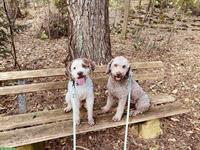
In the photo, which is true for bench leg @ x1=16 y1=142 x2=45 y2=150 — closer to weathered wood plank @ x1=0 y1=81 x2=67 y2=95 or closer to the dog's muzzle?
weathered wood plank @ x1=0 y1=81 x2=67 y2=95

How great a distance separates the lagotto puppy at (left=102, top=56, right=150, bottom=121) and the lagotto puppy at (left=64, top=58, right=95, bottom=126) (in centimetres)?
26

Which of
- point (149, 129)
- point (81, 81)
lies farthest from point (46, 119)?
point (149, 129)

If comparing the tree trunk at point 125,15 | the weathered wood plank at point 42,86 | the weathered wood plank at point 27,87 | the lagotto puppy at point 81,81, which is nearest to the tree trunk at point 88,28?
the weathered wood plank at point 42,86

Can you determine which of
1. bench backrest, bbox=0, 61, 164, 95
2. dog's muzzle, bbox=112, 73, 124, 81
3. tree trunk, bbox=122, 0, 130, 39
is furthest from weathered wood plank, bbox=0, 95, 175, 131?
tree trunk, bbox=122, 0, 130, 39

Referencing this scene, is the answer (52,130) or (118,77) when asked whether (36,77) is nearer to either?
(52,130)

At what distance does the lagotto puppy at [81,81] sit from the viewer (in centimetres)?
325

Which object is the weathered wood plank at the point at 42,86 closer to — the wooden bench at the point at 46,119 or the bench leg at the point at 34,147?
the wooden bench at the point at 46,119

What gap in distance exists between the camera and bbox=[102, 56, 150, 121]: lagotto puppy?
340 centimetres

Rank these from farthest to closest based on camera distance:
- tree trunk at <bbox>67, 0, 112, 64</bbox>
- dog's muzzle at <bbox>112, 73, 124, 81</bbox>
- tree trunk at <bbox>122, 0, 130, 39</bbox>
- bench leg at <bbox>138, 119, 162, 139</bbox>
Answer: tree trunk at <bbox>122, 0, 130, 39</bbox> → tree trunk at <bbox>67, 0, 112, 64</bbox> → bench leg at <bbox>138, 119, 162, 139</bbox> → dog's muzzle at <bbox>112, 73, 124, 81</bbox>

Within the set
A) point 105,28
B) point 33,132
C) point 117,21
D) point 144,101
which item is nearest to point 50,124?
point 33,132

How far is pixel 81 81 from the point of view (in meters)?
3.39

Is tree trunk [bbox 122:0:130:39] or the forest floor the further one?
tree trunk [bbox 122:0:130:39]

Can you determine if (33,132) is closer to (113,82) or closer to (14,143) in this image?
(14,143)

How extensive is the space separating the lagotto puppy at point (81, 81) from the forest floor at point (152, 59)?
58 cm
